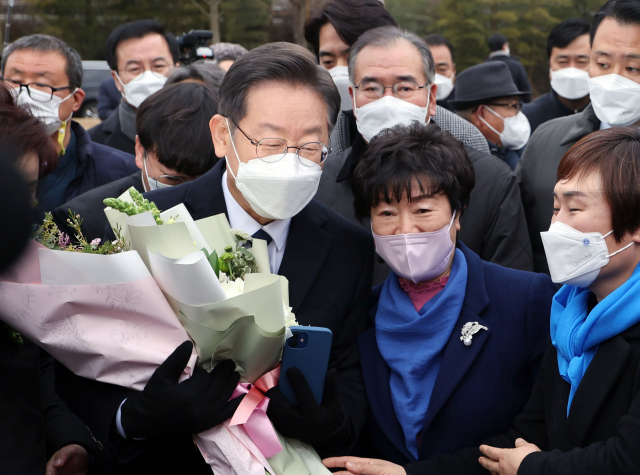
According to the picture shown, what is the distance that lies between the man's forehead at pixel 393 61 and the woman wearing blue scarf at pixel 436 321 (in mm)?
893

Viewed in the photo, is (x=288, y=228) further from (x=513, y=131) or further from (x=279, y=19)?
(x=279, y=19)

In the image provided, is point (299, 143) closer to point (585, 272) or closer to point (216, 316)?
point (216, 316)

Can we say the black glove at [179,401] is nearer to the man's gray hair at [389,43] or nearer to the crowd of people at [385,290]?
the crowd of people at [385,290]

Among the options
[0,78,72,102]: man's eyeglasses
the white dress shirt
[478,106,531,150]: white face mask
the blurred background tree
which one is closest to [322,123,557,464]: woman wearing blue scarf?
the white dress shirt

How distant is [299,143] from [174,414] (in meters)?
0.99

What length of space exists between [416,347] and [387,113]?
136 cm

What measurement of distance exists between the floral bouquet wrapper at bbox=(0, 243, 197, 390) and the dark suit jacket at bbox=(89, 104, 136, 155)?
377 centimetres

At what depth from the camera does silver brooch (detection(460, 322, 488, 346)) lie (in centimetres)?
239

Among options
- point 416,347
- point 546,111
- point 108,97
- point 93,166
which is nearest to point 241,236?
point 416,347

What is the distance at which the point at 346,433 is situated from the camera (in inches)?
89.2

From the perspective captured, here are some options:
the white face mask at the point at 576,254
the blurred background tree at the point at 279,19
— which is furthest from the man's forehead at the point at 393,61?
the blurred background tree at the point at 279,19

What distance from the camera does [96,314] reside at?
6.22ft

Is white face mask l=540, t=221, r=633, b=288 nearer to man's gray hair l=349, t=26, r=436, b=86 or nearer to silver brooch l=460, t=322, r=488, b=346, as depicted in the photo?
silver brooch l=460, t=322, r=488, b=346

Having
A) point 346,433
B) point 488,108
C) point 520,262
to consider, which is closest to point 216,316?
point 346,433
